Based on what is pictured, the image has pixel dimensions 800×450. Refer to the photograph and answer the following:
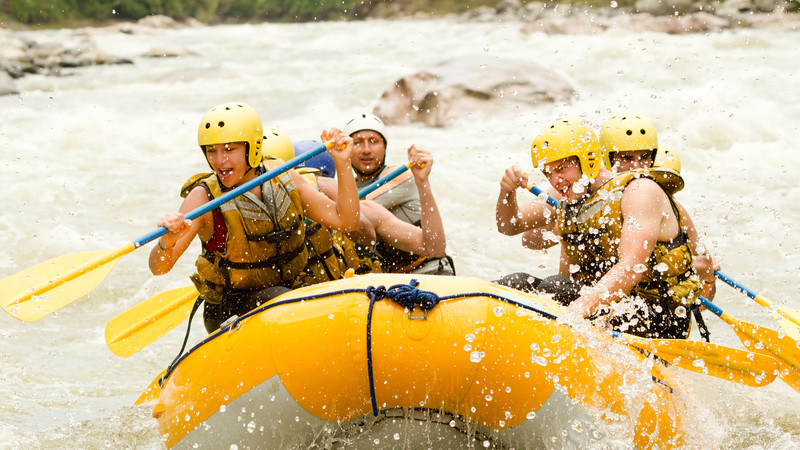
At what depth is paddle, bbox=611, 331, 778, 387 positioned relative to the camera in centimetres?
342

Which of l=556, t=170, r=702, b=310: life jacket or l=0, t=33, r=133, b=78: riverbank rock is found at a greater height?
l=556, t=170, r=702, b=310: life jacket

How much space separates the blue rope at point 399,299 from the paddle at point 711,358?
0.76 m

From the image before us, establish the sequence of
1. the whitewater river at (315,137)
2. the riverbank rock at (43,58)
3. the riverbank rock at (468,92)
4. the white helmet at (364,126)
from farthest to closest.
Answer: the riverbank rock at (43,58) → the riverbank rock at (468,92) → the whitewater river at (315,137) → the white helmet at (364,126)

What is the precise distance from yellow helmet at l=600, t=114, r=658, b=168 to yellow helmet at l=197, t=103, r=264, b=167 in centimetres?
166

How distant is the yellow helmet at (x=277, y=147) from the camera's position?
4.51 metres

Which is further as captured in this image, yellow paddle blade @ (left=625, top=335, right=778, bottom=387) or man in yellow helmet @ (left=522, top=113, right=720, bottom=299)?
man in yellow helmet @ (left=522, top=113, right=720, bottom=299)

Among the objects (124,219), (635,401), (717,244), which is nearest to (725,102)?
(717,244)

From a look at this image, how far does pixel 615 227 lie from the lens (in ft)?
12.4

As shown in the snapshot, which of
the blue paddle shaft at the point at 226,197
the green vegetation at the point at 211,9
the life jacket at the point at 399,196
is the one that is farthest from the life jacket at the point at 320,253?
the green vegetation at the point at 211,9

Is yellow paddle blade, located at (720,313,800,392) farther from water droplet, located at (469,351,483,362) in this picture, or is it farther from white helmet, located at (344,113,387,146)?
white helmet, located at (344,113,387,146)

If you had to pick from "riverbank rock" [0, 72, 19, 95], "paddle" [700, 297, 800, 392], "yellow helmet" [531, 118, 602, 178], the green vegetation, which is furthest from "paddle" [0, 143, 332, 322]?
the green vegetation

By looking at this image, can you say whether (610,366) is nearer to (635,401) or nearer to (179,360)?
(635,401)

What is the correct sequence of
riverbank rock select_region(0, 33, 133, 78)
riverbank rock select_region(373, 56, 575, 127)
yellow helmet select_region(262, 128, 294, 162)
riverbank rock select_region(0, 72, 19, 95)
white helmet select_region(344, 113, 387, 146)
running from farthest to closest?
riverbank rock select_region(0, 33, 133, 78) < riverbank rock select_region(0, 72, 19, 95) < riverbank rock select_region(373, 56, 575, 127) < white helmet select_region(344, 113, 387, 146) < yellow helmet select_region(262, 128, 294, 162)

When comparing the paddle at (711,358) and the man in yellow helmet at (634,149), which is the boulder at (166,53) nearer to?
the man in yellow helmet at (634,149)
